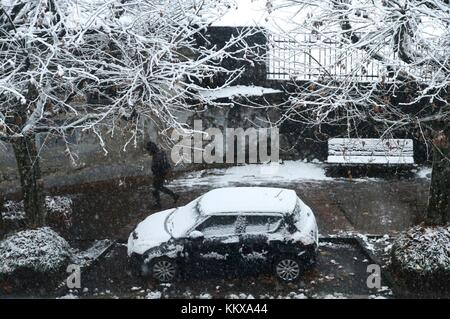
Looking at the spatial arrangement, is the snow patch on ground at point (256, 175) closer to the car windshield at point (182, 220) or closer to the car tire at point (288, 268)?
the car windshield at point (182, 220)

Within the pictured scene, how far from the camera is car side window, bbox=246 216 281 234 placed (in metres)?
8.72

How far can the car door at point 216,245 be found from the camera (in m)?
8.69

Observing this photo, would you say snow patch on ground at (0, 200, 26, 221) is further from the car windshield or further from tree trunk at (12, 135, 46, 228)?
the car windshield

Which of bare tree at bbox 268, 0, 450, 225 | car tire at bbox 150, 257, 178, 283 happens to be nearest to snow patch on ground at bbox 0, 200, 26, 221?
car tire at bbox 150, 257, 178, 283

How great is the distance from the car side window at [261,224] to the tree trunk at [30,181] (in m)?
3.91

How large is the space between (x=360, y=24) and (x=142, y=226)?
5.35 m

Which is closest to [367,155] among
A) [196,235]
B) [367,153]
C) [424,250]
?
[367,153]

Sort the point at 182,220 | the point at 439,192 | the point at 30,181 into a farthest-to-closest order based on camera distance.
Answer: the point at 30,181 → the point at 182,220 → the point at 439,192

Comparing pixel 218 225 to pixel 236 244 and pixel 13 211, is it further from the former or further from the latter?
pixel 13 211

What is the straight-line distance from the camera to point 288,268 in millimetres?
8680

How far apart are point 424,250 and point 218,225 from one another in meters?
3.30

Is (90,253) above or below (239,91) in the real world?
below

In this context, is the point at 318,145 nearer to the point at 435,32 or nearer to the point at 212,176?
the point at 212,176
